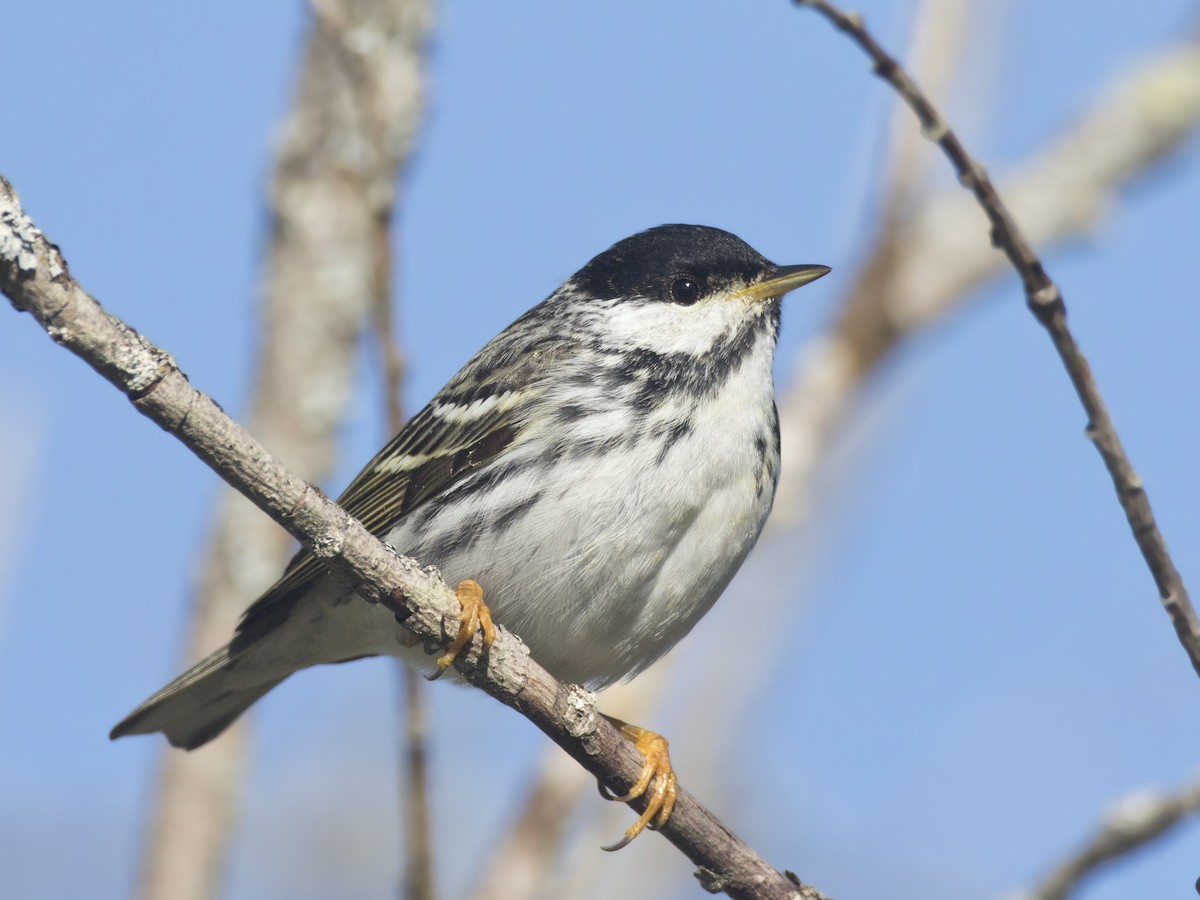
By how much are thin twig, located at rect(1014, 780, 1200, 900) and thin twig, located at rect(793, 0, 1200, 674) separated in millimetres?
873

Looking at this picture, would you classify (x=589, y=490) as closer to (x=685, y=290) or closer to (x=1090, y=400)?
(x=685, y=290)

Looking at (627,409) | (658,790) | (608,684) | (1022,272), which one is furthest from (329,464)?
(1022,272)

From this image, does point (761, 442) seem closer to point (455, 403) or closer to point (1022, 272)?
point (455, 403)

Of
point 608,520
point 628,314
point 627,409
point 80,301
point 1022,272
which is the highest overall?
point 628,314

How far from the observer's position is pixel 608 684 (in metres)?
6.45

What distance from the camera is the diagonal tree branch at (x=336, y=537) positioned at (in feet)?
10.5

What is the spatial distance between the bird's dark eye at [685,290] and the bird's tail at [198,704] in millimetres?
2424

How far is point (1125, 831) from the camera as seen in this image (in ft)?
12.5

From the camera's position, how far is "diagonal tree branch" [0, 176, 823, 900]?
321 centimetres

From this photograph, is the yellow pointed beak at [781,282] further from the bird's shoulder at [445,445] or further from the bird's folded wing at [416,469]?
the bird's folded wing at [416,469]

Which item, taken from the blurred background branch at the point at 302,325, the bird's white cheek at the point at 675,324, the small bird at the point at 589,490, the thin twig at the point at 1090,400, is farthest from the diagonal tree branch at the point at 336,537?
the blurred background branch at the point at 302,325

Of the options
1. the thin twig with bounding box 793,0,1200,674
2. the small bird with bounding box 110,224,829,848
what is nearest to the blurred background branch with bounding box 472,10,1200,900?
the small bird with bounding box 110,224,829,848

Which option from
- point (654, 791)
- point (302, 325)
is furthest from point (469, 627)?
point (302, 325)

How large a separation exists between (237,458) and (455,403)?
288 centimetres
